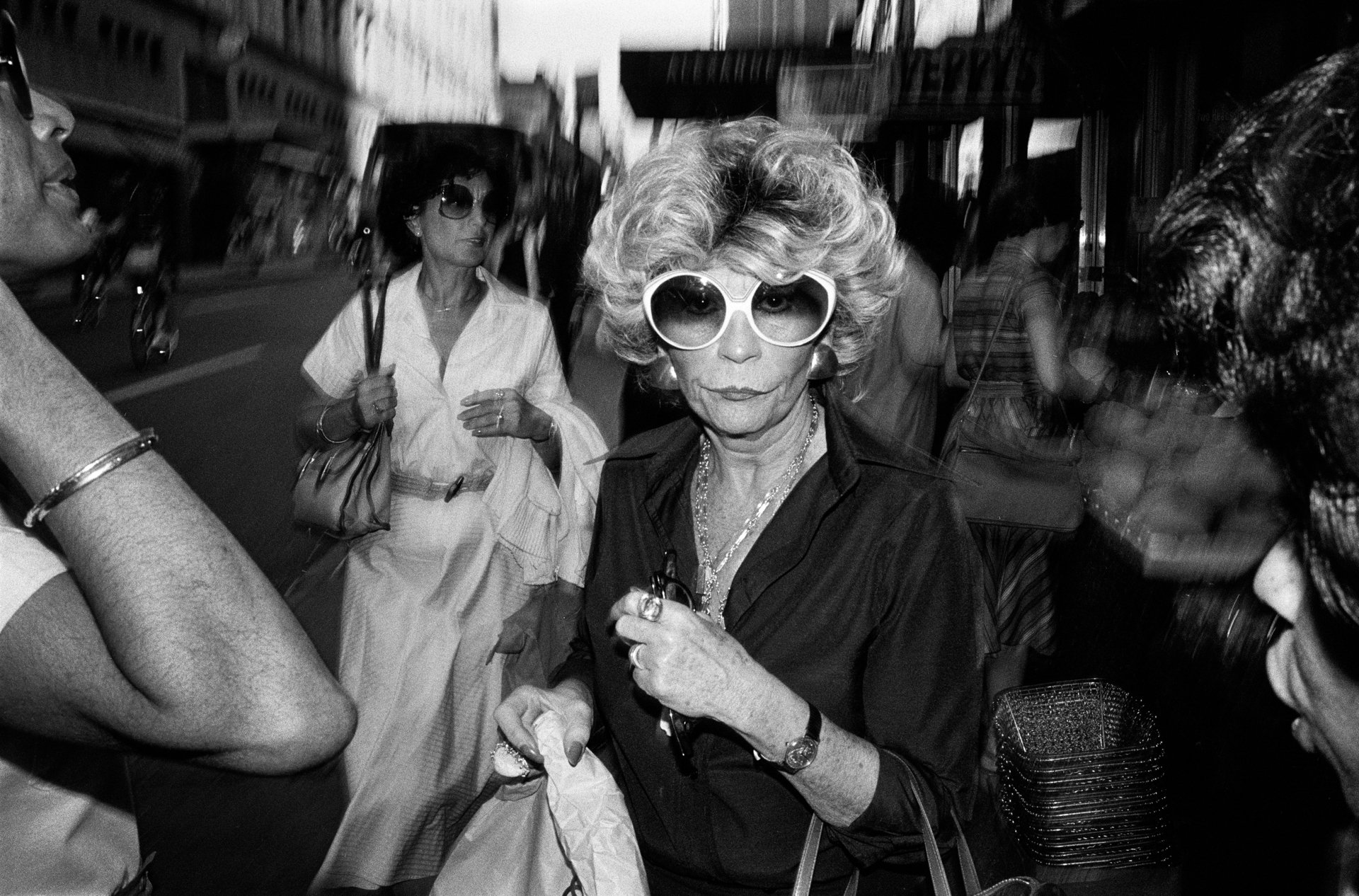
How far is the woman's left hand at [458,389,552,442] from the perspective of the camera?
3240 millimetres

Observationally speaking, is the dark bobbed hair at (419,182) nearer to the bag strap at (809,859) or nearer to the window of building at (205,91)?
the window of building at (205,91)

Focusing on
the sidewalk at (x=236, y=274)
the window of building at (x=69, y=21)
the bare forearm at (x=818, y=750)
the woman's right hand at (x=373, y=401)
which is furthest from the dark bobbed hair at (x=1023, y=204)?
the window of building at (x=69, y=21)

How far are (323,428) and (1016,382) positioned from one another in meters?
2.54

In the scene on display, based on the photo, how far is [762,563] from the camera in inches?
71.2

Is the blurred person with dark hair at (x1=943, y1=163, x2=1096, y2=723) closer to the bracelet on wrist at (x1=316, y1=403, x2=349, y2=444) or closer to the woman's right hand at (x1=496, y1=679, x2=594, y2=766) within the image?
the bracelet on wrist at (x1=316, y1=403, x2=349, y2=444)

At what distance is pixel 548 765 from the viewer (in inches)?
66.1

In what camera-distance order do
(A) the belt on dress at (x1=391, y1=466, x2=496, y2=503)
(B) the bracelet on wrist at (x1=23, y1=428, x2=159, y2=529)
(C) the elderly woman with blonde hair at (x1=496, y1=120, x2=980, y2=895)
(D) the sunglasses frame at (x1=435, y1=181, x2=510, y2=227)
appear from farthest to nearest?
(D) the sunglasses frame at (x1=435, y1=181, x2=510, y2=227) < (A) the belt on dress at (x1=391, y1=466, x2=496, y2=503) < (C) the elderly woman with blonde hair at (x1=496, y1=120, x2=980, y2=895) < (B) the bracelet on wrist at (x1=23, y1=428, x2=159, y2=529)

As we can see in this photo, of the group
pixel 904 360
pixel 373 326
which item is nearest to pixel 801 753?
pixel 373 326

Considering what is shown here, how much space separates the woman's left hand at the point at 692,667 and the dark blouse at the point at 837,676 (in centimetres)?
19

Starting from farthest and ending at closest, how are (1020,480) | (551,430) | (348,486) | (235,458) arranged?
(235,458), (1020,480), (551,430), (348,486)

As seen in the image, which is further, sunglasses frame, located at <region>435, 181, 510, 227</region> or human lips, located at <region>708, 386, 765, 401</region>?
sunglasses frame, located at <region>435, 181, 510, 227</region>

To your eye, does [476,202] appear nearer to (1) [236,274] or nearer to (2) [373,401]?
(2) [373,401]

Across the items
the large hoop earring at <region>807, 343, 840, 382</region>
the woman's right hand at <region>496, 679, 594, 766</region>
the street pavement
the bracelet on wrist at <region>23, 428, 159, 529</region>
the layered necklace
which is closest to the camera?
the bracelet on wrist at <region>23, 428, 159, 529</region>

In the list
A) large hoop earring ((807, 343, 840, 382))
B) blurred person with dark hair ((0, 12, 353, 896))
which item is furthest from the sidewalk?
blurred person with dark hair ((0, 12, 353, 896))
